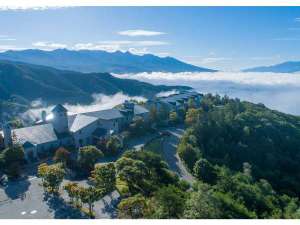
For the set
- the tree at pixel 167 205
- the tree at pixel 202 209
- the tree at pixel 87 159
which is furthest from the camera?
the tree at pixel 87 159

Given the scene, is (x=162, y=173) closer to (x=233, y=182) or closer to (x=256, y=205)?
(x=233, y=182)

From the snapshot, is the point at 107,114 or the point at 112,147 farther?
the point at 107,114

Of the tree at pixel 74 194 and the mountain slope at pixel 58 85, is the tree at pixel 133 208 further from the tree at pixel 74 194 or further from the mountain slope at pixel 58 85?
the mountain slope at pixel 58 85

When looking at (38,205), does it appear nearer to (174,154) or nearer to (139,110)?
(174,154)

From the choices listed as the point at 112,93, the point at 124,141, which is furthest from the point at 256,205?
the point at 112,93

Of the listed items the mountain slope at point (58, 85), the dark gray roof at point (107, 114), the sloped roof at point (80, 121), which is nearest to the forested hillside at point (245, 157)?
the dark gray roof at point (107, 114)

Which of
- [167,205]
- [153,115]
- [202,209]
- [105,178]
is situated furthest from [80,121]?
[202,209]
